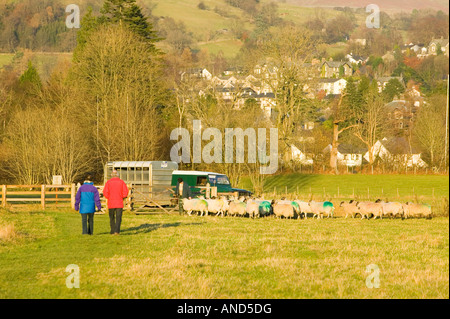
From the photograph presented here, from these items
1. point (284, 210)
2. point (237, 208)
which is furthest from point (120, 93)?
point (284, 210)

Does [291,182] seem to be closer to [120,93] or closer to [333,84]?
[120,93]

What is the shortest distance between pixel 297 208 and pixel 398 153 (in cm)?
5264

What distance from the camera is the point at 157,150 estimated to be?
66000mm

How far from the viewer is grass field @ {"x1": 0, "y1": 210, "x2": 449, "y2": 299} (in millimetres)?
12883

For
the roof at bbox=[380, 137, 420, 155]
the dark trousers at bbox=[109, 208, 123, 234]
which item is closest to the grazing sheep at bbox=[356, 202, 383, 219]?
the dark trousers at bbox=[109, 208, 123, 234]

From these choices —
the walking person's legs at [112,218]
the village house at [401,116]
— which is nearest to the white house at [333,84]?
the village house at [401,116]

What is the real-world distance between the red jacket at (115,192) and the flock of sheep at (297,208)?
1216 cm

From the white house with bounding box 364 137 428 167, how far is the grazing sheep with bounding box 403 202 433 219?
4666 centimetres

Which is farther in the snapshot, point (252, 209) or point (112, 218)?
point (252, 209)

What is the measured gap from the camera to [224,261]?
1644 cm

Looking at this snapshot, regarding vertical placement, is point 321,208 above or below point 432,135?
below
